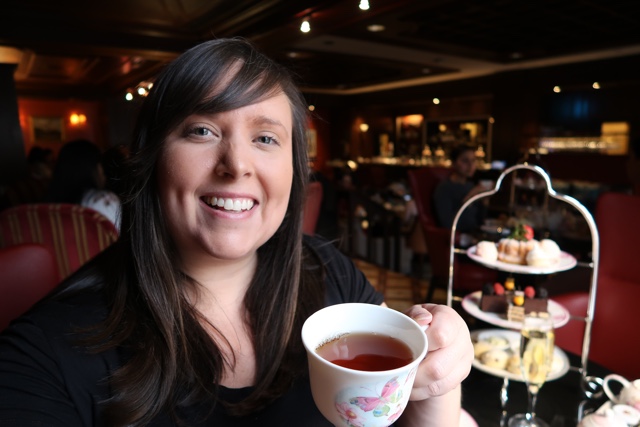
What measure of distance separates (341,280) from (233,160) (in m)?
0.56

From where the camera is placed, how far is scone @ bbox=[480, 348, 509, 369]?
4.47 feet

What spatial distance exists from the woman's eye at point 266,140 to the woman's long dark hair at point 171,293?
0.08 metres

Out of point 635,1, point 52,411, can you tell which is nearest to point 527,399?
point 52,411

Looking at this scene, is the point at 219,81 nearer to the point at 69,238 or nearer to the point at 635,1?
the point at 69,238

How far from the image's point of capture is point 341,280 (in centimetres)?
125

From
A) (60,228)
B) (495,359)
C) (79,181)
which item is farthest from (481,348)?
(79,181)

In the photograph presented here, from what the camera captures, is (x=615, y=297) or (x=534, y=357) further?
(x=615, y=297)

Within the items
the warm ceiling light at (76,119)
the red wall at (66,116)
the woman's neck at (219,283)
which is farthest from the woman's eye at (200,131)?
the warm ceiling light at (76,119)

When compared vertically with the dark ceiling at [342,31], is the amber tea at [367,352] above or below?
below

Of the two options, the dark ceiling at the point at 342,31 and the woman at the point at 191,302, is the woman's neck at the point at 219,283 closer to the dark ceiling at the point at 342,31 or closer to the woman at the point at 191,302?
the woman at the point at 191,302

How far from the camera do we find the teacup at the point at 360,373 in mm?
512

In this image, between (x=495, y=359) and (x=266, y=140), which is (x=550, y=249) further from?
(x=266, y=140)

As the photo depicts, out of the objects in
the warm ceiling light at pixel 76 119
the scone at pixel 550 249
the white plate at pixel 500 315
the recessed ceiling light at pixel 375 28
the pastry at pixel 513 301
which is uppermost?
the recessed ceiling light at pixel 375 28

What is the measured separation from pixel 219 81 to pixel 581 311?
76.0 inches
